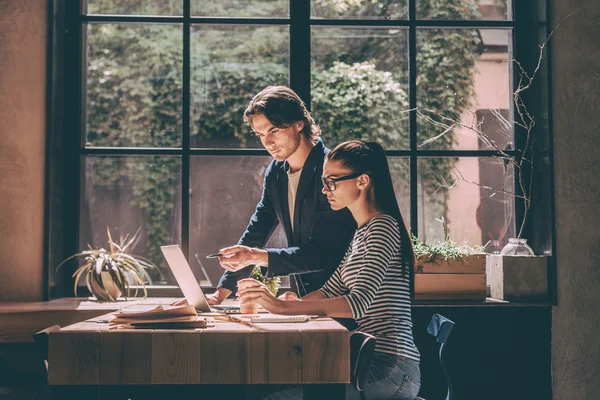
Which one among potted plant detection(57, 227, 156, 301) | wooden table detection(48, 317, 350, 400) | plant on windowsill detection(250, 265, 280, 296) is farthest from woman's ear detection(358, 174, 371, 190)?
potted plant detection(57, 227, 156, 301)

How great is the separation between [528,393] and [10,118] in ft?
10.1

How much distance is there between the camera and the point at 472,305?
352 cm

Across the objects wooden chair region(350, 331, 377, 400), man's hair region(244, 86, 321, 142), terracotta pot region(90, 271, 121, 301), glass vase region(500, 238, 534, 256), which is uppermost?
man's hair region(244, 86, 321, 142)

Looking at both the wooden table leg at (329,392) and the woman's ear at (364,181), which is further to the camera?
the woman's ear at (364,181)

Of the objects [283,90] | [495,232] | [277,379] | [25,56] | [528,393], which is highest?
[25,56]

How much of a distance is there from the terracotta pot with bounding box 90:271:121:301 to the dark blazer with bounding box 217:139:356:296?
28.0 inches

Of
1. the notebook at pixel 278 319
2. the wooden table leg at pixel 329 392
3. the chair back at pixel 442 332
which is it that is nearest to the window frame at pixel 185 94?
the chair back at pixel 442 332

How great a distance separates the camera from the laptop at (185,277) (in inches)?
99.0

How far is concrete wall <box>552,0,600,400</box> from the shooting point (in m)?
3.66

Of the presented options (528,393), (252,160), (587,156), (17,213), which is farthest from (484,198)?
(17,213)

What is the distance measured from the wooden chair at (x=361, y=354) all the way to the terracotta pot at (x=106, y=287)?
1.71m

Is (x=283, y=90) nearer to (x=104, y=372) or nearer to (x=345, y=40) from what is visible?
(x=345, y=40)

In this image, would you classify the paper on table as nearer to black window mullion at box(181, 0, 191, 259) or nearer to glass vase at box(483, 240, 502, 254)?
black window mullion at box(181, 0, 191, 259)

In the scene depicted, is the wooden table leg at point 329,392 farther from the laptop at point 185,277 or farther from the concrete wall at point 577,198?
the concrete wall at point 577,198
